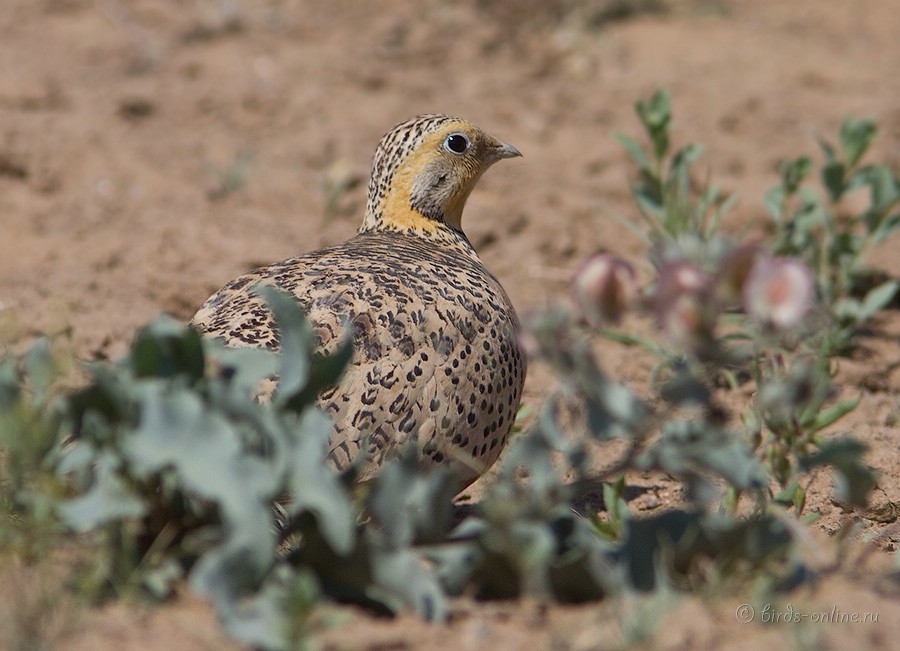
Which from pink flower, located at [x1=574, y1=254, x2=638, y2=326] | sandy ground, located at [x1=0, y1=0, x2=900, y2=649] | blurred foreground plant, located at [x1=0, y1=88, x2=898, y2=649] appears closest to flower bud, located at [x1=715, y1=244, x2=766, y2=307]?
blurred foreground plant, located at [x1=0, y1=88, x2=898, y2=649]

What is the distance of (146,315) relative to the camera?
5480 millimetres

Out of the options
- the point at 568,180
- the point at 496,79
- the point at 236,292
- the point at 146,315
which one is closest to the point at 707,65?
the point at 496,79

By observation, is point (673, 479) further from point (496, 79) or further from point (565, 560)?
point (496, 79)

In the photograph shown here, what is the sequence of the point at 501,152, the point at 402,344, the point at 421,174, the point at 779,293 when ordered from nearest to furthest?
the point at 779,293 < the point at 402,344 < the point at 421,174 < the point at 501,152

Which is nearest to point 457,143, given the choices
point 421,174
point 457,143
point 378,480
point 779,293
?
point 457,143

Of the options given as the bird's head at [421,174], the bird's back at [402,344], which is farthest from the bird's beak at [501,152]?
the bird's back at [402,344]

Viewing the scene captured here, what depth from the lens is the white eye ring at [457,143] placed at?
497 cm

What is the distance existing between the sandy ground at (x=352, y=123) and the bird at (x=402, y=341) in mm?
1061

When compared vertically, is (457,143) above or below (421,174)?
above

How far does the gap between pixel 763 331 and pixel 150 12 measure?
8148 millimetres

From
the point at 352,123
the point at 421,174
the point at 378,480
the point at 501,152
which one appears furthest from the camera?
the point at 352,123

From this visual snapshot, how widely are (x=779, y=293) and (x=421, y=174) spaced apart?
2715 millimetres

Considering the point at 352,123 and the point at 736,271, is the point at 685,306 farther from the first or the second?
the point at 352,123

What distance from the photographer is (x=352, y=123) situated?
8.06 meters
